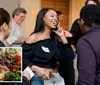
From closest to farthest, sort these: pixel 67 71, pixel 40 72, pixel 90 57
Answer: pixel 90 57 → pixel 40 72 → pixel 67 71

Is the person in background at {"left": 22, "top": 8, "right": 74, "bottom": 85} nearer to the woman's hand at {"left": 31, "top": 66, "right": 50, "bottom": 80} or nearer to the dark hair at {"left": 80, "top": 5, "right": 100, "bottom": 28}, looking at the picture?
the woman's hand at {"left": 31, "top": 66, "right": 50, "bottom": 80}

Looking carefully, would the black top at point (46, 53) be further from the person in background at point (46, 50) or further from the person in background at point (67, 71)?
the person in background at point (67, 71)

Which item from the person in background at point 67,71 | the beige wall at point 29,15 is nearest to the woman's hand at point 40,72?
the person in background at point 67,71

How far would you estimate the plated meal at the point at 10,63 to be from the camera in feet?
5.69

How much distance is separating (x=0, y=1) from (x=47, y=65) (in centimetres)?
268

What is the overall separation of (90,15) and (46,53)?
0.81 meters

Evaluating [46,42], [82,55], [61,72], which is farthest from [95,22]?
[61,72]

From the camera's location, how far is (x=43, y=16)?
2615 millimetres

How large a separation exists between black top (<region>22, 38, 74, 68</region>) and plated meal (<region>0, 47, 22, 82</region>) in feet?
2.28

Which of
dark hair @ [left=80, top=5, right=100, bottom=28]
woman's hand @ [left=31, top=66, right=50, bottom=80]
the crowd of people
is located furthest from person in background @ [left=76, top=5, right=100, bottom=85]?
woman's hand @ [left=31, top=66, right=50, bottom=80]

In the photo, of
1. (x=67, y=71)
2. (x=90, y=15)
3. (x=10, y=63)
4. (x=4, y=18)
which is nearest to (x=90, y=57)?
Answer: (x=90, y=15)

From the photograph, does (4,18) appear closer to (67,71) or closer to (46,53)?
(46,53)

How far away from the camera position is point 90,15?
1758mm

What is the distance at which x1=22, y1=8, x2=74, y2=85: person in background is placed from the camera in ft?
8.02
